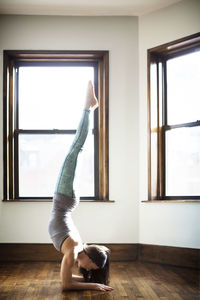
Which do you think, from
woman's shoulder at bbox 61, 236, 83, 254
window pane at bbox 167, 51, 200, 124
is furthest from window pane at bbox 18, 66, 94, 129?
woman's shoulder at bbox 61, 236, 83, 254

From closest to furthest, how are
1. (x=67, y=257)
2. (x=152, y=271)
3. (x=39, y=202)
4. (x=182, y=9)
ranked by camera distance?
(x=67, y=257)
(x=152, y=271)
(x=182, y=9)
(x=39, y=202)

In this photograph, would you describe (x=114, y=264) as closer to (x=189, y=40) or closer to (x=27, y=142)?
(x=27, y=142)

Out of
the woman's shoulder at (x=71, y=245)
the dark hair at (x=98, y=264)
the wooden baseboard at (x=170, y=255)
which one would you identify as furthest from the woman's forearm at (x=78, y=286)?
the wooden baseboard at (x=170, y=255)

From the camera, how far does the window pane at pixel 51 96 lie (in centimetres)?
498

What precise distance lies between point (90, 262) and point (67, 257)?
221 millimetres

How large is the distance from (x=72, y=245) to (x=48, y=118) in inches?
80.0

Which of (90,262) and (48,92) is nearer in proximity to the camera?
(90,262)

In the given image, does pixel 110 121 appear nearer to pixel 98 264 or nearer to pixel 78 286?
pixel 98 264

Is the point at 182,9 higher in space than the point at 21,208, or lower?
higher

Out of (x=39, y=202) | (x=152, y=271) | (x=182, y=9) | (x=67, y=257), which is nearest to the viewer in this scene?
(x=67, y=257)

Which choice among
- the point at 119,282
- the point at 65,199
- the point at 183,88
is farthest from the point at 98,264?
the point at 183,88

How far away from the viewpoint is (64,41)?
487cm

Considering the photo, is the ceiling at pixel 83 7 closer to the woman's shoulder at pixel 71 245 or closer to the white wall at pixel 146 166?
the white wall at pixel 146 166

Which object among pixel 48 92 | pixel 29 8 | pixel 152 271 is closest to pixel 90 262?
pixel 152 271
